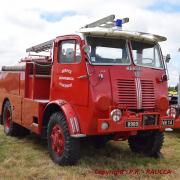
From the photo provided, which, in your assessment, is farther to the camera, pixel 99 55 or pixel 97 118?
pixel 99 55

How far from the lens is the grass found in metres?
6.87

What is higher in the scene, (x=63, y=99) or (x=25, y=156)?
(x=63, y=99)

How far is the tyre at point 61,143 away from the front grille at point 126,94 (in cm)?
105

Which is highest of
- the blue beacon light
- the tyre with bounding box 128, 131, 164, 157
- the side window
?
the blue beacon light

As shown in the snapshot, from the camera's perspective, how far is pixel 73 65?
745 centimetres

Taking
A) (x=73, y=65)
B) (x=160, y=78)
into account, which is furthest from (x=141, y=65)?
(x=73, y=65)

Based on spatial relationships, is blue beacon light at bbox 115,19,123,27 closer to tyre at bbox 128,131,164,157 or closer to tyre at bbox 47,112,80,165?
tyre at bbox 47,112,80,165

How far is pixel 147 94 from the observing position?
25.0ft

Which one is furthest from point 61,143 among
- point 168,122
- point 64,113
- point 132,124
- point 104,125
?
point 168,122

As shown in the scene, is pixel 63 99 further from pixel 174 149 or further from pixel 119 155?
pixel 174 149

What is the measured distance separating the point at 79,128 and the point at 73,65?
1.15 metres

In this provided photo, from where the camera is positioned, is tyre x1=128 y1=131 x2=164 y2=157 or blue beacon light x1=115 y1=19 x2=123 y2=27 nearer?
blue beacon light x1=115 y1=19 x2=123 y2=27

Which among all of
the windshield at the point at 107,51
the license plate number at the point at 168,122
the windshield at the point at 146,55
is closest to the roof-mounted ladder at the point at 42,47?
the windshield at the point at 107,51

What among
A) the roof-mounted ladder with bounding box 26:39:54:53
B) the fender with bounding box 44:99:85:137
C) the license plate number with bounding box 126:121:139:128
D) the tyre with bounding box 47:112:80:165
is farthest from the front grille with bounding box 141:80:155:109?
the roof-mounted ladder with bounding box 26:39:54:53
